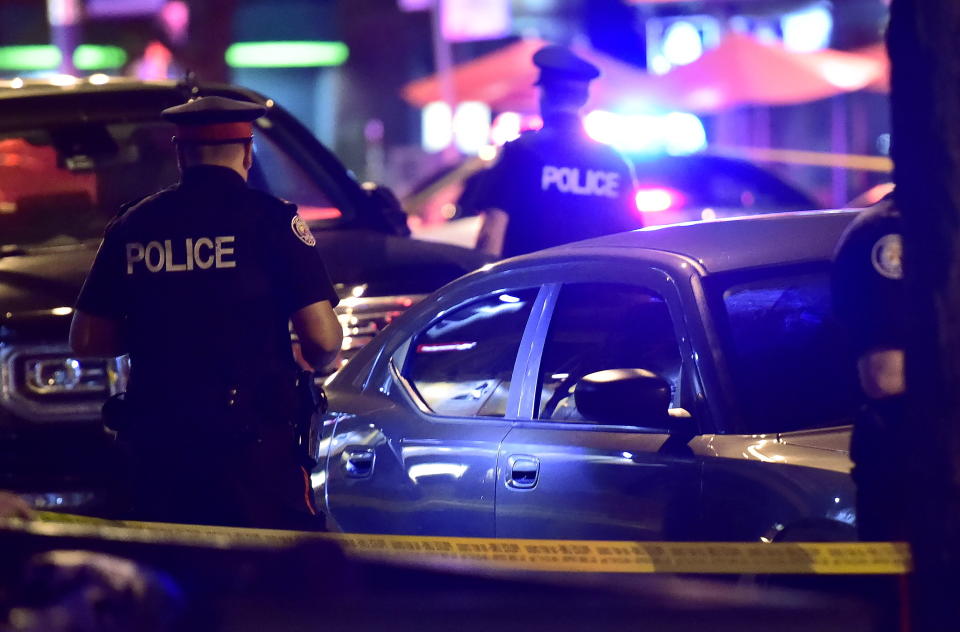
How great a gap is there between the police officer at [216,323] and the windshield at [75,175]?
2221 mm

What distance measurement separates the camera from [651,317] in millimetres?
4473

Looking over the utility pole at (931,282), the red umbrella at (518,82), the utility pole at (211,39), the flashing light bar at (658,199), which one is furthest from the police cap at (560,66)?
the red umbrella at (518,82)

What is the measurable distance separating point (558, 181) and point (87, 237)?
76.1 inches

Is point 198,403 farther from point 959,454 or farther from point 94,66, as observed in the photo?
point 94,66

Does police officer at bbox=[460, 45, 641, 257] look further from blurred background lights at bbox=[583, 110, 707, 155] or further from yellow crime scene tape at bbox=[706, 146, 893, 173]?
blurred background lights at bbox=[583, 110, 707, 155]

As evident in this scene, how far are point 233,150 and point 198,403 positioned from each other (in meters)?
0.68

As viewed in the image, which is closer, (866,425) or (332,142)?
(866,425)

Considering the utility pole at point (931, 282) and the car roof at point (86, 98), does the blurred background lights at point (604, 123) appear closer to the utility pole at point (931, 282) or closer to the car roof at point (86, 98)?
the car roof at point (86, 98)

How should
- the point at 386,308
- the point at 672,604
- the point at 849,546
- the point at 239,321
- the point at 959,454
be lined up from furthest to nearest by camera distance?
the point at 386,308 → the point at 239,321 → the point at 849,546 → the point at 959,454 → the point at 672,604

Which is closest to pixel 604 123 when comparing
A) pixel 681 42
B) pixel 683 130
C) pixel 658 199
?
pixel 683 130

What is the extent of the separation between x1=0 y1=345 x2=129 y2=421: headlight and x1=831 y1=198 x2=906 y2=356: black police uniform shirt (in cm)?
Answer: 292

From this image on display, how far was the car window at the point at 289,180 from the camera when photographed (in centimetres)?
737

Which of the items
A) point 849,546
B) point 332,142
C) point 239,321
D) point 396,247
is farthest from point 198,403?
point 332,142

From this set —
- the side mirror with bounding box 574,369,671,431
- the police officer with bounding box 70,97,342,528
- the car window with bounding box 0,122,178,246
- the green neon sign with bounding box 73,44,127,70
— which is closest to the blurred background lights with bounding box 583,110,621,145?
the car window with bounding box 0,122,178,246
